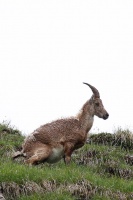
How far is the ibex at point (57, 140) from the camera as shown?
1540cm

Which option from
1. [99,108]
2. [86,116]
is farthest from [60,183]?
[99,108]

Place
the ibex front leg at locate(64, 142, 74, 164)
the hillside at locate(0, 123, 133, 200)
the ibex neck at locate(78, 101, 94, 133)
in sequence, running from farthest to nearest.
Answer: the ibex neck at locate(78, 101, 94, 133) → the ibex front leg at locate(64, 142, 74, 164) → the hillside at locate(0, 123, 133, 200)

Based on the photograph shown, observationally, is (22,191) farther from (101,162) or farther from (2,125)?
(2,125)

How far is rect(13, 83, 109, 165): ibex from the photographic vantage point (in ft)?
50.5

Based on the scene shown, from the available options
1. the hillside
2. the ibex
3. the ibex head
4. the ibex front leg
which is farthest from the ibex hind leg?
the ibex head

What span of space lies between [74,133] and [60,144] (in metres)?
0.65

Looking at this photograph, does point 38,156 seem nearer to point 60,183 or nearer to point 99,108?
point 60,183

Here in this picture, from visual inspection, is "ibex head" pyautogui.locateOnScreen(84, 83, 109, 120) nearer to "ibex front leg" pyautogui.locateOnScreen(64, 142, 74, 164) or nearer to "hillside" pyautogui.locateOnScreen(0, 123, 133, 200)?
"hillside" pyautogui.locateOnScreen(0, 123, 133, 200)

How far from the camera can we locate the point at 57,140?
52.0ft

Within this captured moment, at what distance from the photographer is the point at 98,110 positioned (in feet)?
57.9

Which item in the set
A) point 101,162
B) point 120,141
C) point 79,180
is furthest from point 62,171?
point 120,141

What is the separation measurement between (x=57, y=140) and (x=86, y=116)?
184cm

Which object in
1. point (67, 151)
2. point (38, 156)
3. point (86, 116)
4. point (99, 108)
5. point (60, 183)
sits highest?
point (99, 108)

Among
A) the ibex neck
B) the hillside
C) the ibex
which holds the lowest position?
the hillside
